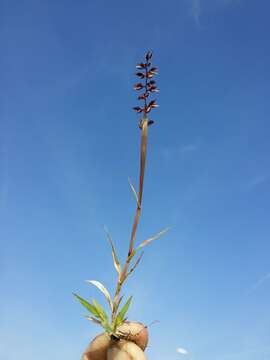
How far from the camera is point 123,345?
395 cm

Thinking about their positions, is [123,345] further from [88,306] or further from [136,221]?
[136,221]

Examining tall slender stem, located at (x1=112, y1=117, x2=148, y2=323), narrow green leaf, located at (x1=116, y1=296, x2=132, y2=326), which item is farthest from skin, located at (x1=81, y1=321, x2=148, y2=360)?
tall slender stem, located at (x1=112, y1=117, x2=148, y2=323)

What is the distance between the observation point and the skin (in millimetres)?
3922

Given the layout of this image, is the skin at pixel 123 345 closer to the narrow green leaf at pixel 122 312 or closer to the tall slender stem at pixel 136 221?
the narrow green leaf at pixel 122 312

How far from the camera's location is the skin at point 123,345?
3922 mm

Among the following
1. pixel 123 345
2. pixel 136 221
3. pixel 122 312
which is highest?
pixel 136 221

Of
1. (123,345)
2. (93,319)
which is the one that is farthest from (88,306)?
(123,345)

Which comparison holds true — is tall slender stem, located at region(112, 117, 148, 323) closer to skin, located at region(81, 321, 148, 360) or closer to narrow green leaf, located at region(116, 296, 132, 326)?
narrow green leaf, located at region(116, 296, 132, 326)

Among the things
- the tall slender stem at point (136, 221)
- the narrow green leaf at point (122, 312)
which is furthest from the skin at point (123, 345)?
the tall slender stem at point (136, 221)

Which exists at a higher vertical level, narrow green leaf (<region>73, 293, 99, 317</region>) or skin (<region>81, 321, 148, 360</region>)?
narrow green leaf (<region>73, 293, 99, 317</region>)

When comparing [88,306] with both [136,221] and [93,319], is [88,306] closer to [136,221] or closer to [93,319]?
[93,319]

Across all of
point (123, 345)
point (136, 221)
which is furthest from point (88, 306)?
point (136, 221)

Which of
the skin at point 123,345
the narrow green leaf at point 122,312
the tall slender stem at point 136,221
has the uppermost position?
the tall slender stem at point 136,221

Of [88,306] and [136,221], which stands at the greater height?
[136,221]
